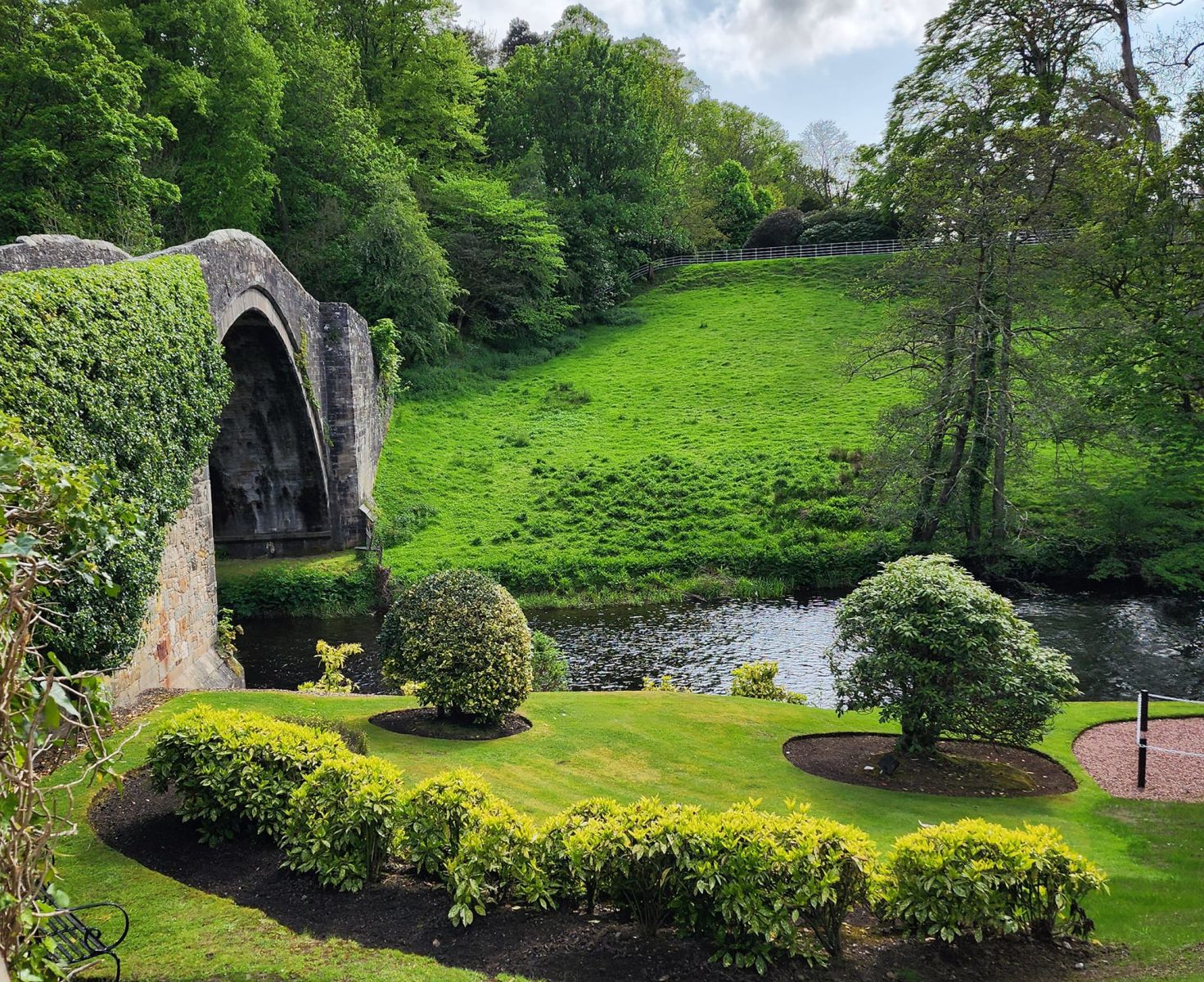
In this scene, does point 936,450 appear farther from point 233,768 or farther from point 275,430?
point 233,768

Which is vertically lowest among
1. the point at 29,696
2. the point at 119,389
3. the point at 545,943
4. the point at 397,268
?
the point at 545,943

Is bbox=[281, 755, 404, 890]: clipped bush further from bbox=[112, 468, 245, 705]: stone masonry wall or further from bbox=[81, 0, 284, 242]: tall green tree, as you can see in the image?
bbox=[81, 0, 284, 242]: tall green tree

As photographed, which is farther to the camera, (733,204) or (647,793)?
(733,204)

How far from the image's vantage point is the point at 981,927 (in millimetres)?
5172

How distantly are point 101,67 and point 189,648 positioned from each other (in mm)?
15600

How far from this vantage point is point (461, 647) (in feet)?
31.8

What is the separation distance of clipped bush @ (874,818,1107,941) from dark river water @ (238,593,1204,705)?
9.26 metres

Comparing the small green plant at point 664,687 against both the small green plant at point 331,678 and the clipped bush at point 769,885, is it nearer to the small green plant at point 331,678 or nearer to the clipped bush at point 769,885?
the small green plant at point 331,678

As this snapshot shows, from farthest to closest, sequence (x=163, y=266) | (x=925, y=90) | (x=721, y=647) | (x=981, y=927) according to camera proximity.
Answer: (x=925, y=90), (x=721, y=647), (x=163, y=266), (x=981, y=927)

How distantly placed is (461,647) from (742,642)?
30.4 ft

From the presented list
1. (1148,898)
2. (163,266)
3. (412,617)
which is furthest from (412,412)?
(1148,898)

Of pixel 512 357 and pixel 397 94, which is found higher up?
pixel 397 94

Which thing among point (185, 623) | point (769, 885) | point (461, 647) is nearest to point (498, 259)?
point (185, 623)

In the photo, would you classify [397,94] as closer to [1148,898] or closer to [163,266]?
[163,266]
